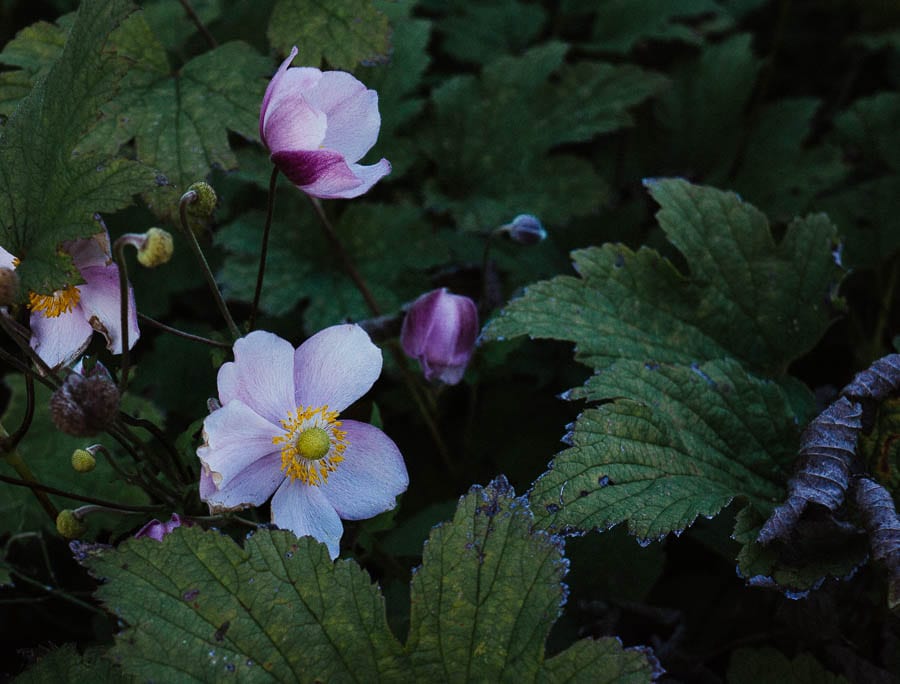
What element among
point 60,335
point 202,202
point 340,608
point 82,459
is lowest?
point 340,608

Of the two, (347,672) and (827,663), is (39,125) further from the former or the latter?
(827,663)

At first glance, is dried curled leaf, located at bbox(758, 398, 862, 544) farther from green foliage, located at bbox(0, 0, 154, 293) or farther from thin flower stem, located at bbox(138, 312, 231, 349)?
green foliage, located at bbox(0, 0, 154, 293)

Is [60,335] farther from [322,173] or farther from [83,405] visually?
[322,173]

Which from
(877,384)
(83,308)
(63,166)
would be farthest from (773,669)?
(63,166)

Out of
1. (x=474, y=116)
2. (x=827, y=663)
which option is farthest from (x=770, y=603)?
(x=474, y=116)

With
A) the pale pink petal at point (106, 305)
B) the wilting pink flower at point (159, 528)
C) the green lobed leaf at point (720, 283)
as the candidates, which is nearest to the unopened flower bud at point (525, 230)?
the green lobed leaf at point (720, 283)

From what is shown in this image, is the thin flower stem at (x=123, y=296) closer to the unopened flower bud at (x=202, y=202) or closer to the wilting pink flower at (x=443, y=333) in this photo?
the unopened flower bud at (x=202, y=202)
